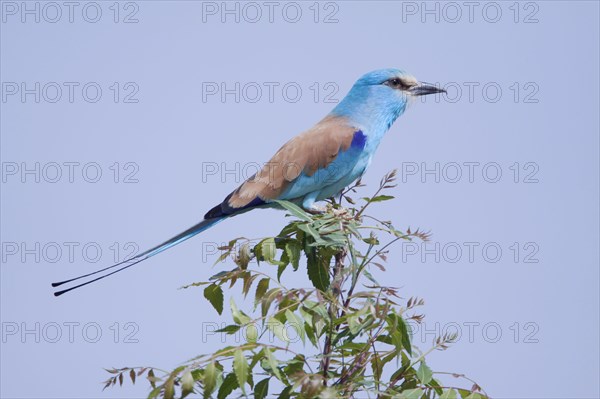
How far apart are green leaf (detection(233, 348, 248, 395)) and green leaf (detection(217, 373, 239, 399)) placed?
7.6 inches

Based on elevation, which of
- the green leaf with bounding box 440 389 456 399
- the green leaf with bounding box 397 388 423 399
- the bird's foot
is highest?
the bird's foot

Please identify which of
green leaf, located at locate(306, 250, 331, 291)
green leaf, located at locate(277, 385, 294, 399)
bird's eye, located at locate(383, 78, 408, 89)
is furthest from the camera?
bird's eye, located at locate(383, 78, 408, 89)

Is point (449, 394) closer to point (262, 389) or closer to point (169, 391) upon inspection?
point (262, 389)

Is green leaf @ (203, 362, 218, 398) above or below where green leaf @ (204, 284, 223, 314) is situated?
below

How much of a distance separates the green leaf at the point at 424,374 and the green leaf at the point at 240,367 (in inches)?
25.0

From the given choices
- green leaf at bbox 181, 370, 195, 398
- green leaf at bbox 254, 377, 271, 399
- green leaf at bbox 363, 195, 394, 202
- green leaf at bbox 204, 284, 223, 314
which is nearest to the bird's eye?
green leaf at bbox 363, 195, 394, 202

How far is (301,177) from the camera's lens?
535 cm

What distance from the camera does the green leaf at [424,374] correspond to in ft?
9.52

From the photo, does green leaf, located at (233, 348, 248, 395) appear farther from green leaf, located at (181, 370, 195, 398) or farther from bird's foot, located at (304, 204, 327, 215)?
bird's foot, located at (304, 204, 327, 215)

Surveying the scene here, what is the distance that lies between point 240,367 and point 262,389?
235 millimetres

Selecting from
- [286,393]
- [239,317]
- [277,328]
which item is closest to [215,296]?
[239,317]

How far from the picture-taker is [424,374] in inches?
115

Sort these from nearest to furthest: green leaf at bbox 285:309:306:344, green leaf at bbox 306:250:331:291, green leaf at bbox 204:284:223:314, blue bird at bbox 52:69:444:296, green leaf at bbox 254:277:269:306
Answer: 1. green leaf at bbox 285:309:306:344
2. green leaf at bbox 254:277:269:306
3. green leaf at bbox 204:284:223:314
4. green leaf at bbox 306:250:331:291
5. blue bird at bbox 52:69:444:296

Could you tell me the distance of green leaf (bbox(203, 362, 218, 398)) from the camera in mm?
2617
